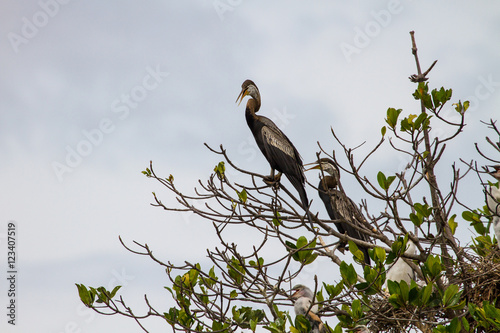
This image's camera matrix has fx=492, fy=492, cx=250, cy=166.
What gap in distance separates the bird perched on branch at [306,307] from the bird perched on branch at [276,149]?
1209 millimetres

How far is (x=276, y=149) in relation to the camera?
17.9 feet

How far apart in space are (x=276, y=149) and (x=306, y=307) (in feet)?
7.07

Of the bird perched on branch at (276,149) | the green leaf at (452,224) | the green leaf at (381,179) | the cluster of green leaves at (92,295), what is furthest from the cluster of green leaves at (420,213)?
the cluster of green leaves at (92,295)

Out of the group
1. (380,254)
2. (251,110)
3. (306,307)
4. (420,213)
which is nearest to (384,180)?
(420,213)

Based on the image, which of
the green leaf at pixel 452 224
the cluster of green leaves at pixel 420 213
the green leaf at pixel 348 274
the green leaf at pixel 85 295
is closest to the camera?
the green leaf at pixel 348 274

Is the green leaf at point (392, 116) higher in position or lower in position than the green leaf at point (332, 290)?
higher

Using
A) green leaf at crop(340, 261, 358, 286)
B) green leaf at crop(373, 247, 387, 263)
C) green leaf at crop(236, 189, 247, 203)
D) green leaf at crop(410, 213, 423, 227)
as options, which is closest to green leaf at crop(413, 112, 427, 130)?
green leaf at crop(410, 213, 423, 227)

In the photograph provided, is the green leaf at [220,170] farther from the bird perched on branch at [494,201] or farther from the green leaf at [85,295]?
the bird perched on branch at [494,201]

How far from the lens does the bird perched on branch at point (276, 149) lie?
5.29m

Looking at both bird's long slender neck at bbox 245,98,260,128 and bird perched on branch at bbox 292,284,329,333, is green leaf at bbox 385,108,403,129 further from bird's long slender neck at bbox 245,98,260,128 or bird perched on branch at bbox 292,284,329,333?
bird's long slender neck at bbox 245,98,260,128

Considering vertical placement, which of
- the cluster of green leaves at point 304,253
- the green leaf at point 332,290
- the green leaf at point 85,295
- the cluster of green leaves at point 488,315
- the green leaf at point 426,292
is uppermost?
the green leaf at point 85,295

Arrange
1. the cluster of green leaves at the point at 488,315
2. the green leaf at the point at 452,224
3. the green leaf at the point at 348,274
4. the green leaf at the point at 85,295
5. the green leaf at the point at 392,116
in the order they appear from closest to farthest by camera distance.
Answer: the cluster of green leaves at the point at 488,315, the green leaf at the point at 348,274, the green leaf at the point at 392,116, the green leaf at the point at 85,295, the green leaf at the point at 452,224

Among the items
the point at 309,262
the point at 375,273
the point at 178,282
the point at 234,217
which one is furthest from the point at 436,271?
the point at 178,282

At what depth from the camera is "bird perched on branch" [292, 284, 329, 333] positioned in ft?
11.1
